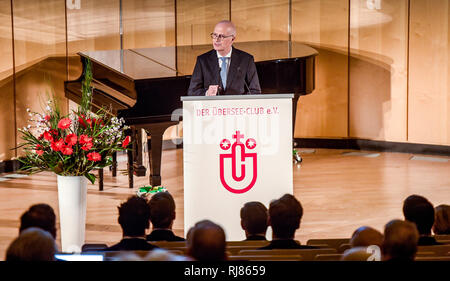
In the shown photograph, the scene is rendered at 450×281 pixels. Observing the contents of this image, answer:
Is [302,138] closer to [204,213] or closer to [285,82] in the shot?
[285,82]

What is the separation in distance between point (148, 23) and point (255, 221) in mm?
6483

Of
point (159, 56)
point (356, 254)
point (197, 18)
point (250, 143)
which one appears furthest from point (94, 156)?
point (197, 18)

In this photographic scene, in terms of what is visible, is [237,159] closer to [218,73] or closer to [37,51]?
[218,73]

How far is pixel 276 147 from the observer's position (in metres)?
3.32

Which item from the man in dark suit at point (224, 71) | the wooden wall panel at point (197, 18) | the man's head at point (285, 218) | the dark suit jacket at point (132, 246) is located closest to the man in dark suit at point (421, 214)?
the man's head at point (285, 218)

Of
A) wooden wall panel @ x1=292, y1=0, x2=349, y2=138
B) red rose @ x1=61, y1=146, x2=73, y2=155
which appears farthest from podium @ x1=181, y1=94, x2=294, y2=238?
wooden wall panel @ x1=292, y1=0, x2=349, y2=138

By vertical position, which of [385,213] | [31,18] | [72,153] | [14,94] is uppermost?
[31,18]

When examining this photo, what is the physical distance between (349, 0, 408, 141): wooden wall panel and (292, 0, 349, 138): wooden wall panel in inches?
5.0

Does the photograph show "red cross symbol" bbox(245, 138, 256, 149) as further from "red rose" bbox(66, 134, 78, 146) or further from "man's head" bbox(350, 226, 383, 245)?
"man's head" bbox(350, 226, 383, 245)

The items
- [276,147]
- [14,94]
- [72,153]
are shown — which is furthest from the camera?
[14,94]

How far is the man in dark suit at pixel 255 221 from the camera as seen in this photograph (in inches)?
109

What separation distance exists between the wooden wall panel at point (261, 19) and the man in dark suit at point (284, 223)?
6554 millimetres

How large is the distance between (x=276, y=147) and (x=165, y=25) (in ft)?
19.6
